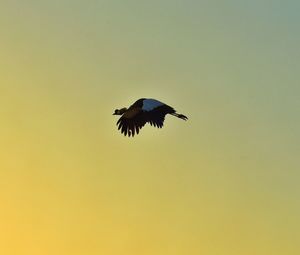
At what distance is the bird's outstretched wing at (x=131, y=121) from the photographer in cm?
2550

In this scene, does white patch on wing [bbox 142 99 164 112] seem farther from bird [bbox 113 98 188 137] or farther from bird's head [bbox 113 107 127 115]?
bird's head [bbox 113 107 127 115]

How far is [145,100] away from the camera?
83.3ft

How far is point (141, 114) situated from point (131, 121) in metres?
0.60

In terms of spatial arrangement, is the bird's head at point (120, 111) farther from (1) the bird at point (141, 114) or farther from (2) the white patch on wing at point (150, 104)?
(2) the white patch on wing at point (150, 104)

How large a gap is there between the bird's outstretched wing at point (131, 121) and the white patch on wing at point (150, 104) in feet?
1.45

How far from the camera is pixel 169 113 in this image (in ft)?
81.9

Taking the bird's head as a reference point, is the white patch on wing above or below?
below

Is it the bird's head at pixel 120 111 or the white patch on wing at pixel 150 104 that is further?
the bird's head at pixel 120 111

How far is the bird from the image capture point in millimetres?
25094

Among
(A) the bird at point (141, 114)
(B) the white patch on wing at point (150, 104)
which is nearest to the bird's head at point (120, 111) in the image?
(A) the bird at point (141, 114)

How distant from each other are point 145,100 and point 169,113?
4.47 ft

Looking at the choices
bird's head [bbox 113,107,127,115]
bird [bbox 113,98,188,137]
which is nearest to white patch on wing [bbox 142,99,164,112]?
bird [bbox 113,98,188,137]

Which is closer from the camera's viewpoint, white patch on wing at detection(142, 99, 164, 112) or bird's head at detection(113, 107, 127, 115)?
white patch on wing at detection(142, 99, 164, 112)

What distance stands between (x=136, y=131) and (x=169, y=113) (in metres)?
1.83
